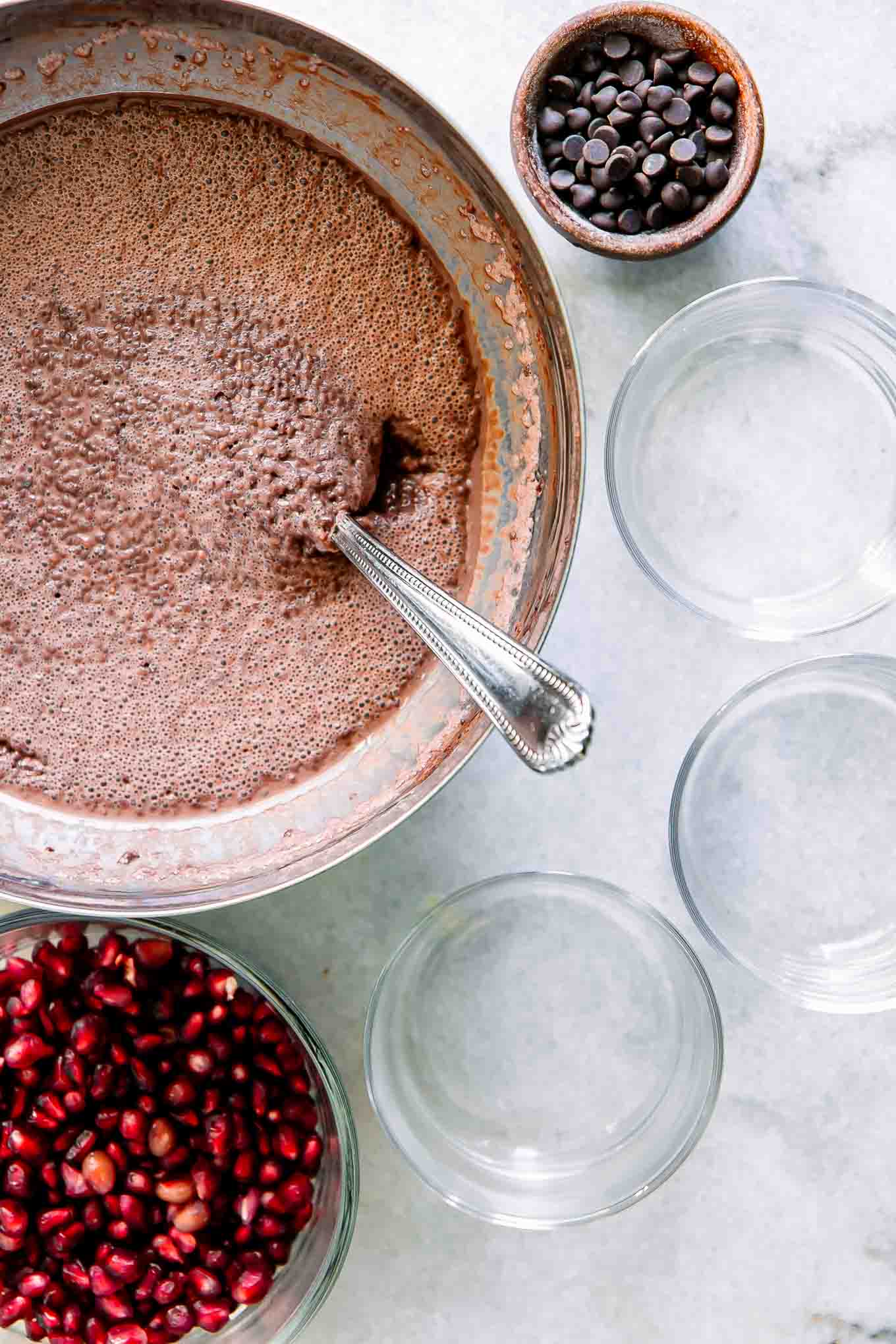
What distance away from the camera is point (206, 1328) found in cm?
129

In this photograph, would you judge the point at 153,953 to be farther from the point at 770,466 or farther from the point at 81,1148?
the point at 770,466

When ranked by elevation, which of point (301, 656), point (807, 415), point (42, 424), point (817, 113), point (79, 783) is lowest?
point (79, 783)

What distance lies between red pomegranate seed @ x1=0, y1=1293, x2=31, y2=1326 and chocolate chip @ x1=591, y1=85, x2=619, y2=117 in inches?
58.5

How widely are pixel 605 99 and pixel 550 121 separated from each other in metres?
0.06

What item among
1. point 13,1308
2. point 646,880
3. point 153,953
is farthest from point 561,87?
point 13,1308

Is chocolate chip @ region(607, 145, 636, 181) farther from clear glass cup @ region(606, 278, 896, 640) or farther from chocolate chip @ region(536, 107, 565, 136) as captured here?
clear glass cup @ region(606, 278, 896, 640)

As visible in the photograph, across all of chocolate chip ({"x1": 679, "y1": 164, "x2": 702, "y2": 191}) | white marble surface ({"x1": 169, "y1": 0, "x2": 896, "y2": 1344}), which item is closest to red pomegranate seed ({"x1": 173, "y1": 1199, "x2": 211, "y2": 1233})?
white marble surface ({"x1": 169, "y1": 0, "x2": 896, "y2": 1344})

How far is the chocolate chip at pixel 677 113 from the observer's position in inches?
48.2

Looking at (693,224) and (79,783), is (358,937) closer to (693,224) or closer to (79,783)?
(79,783)

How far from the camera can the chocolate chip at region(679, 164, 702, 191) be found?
122cm

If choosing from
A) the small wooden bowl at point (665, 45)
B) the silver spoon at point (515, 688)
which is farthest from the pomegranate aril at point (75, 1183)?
the small wooden bowl at point (665, 45)

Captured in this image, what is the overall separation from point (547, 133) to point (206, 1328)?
1.42 m

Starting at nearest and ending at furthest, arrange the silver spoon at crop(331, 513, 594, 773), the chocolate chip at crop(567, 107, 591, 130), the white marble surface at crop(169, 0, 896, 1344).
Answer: the silver spoon at crop(331, 513, 594, 773) → the chocolate chip at crop(567, 107, 591, 130) → the white marble surface at crop(169, 0, 896, 1344)

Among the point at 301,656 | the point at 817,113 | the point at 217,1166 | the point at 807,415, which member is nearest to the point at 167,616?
the point at 301,656
